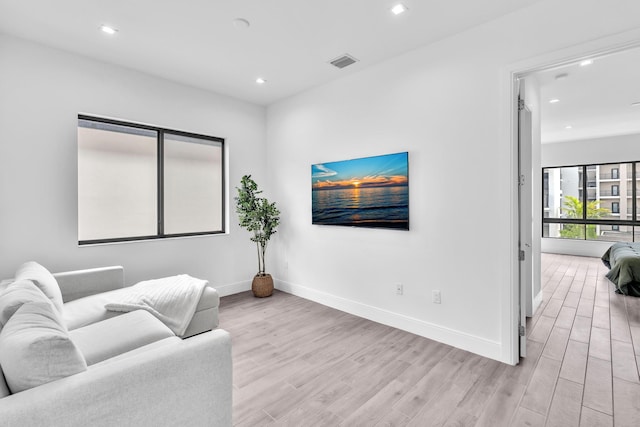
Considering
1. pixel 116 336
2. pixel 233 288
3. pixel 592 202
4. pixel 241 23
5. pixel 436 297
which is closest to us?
pixel 116 336

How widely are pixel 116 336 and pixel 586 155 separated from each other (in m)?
9.53

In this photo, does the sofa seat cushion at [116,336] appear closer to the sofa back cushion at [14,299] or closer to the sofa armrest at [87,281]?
the sofa back cushion at [14,299]

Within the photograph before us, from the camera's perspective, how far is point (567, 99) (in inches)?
176

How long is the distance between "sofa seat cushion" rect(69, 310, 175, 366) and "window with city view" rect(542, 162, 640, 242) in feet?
30.2

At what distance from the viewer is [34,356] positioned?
3.65 ft

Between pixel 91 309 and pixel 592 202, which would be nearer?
pixel 91 309

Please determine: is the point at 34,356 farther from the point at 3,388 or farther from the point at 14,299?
the point at 14,299

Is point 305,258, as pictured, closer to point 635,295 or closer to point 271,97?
point 271,97

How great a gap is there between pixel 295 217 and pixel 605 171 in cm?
761

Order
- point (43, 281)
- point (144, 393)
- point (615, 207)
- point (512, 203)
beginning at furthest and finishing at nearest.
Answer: point (615, 207) → point (512, 203) → point (43, 281) → point (144, 393)

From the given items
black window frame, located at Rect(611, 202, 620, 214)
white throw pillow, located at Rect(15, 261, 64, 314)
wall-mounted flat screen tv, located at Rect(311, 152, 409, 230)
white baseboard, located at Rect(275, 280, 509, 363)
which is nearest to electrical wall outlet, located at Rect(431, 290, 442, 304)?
white baseboard, located at Rect(275, 280, 509, 363)

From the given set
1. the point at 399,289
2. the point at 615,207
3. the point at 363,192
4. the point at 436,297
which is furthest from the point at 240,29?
the point at 615,207

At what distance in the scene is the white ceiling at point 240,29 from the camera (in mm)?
2391

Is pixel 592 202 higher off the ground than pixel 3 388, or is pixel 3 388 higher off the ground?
pixel 592 202
